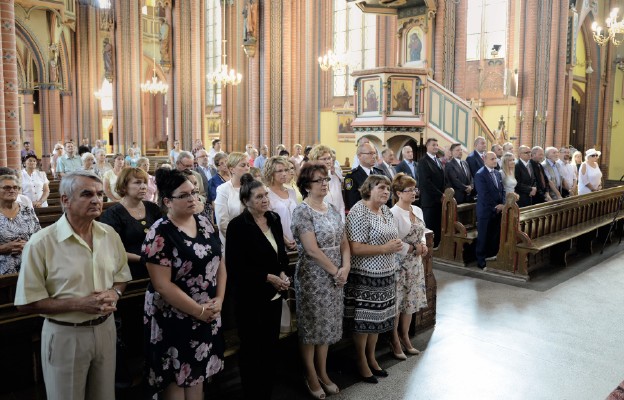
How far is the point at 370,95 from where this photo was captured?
34.8 feet

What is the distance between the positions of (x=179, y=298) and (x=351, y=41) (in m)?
18.3

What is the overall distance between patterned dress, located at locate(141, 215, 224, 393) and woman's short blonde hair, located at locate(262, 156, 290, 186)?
1.64m

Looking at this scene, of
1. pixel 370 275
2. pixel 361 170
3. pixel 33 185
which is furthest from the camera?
pixel 33 185

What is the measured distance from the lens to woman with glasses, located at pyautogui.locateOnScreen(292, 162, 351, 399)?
3.54 m

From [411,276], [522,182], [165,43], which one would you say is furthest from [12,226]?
[165,43]

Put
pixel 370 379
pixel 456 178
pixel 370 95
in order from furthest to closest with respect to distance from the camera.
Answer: pixel 370 95, pixel 456 178, pixel 370 379

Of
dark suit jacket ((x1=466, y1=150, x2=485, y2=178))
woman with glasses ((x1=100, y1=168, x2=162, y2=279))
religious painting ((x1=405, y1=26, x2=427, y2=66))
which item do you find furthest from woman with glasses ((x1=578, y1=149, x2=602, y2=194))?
woman with glasses ((x1=100, y1=168, x2=162, y2=279))

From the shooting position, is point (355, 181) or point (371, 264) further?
point (355, 181)

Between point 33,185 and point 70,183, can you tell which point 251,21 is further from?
point 70,183

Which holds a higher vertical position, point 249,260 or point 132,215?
point 132,215

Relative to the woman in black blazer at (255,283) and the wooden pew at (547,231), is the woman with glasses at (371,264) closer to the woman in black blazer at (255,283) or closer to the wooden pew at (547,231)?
the woman in black blazer at (255,283)

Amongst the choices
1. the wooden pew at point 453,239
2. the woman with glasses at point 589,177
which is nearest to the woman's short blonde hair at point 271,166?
the wooden pew at point 453,239

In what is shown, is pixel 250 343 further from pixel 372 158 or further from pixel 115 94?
pixel 115 94

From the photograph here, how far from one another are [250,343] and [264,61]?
41.0 ft
